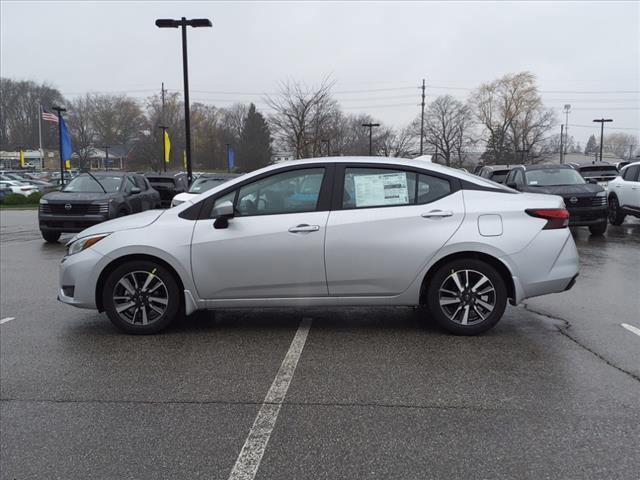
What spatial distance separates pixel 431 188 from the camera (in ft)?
17.0

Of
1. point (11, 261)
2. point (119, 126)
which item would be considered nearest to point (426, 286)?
point (11, 261)

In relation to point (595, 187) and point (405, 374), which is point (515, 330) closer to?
point (405, 374)

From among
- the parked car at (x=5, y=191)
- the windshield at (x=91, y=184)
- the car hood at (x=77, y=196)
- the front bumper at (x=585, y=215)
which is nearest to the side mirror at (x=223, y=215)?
the car hood at (x=77, y=196)

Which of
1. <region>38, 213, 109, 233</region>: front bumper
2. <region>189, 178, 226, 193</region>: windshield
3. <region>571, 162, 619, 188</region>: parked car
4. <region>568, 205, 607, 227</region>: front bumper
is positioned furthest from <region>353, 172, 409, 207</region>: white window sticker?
<region>571, 162, 619, 188</region>: parked car

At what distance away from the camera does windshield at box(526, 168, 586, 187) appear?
13.1 meters

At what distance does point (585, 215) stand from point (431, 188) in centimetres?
865

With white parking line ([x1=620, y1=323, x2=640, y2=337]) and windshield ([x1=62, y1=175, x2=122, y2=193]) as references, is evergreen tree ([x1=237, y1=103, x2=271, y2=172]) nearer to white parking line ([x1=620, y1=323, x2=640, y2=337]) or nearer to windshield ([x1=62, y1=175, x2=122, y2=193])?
windshield ([x1=62, y1=175, x2=122, y2=193])

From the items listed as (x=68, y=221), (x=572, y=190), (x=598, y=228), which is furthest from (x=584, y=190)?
(x=68, y=221)

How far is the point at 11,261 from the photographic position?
10.2 metres

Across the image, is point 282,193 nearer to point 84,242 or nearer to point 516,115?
point 84,242

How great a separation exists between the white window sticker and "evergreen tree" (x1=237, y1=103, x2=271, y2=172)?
63431 mm

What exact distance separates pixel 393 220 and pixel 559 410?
2.14 metres

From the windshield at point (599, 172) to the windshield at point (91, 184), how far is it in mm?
17869

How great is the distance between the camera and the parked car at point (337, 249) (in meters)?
4.99
